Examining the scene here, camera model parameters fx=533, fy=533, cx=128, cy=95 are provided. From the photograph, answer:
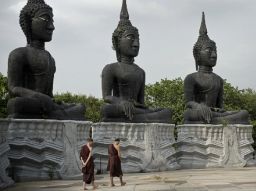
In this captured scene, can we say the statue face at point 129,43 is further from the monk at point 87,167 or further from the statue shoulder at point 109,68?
the monk at point 87,167

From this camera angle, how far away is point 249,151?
1961 cm

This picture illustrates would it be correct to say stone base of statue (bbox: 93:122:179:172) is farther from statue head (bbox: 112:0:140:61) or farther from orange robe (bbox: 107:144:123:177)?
orange robe (bbox: 107:144:123:177)

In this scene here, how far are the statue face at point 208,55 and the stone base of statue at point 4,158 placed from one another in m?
8.82

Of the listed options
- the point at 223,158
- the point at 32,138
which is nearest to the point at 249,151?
the point at 223,158

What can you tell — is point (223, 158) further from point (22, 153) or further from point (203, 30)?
point (22, 153)

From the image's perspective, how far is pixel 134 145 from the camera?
55.9 ft

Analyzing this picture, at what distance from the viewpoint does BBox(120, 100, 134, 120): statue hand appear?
17.1 metres

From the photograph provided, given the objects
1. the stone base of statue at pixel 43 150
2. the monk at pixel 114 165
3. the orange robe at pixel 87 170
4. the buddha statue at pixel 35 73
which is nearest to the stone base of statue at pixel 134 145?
the buddha statue at pixel 35 73

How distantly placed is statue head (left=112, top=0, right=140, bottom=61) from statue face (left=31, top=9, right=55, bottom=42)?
122 inches

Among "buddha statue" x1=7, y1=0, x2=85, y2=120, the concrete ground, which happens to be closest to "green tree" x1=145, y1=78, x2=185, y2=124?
"buddha statue" x1=7, y1=0, x2=85, y2=120

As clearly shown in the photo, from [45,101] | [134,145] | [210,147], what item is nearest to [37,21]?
[45,101]

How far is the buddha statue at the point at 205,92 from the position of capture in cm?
1931

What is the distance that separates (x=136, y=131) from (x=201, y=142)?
10.2 ft

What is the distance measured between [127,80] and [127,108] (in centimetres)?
132
